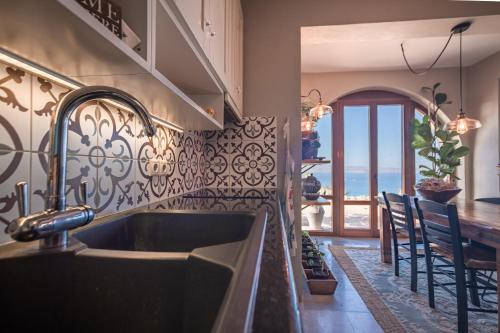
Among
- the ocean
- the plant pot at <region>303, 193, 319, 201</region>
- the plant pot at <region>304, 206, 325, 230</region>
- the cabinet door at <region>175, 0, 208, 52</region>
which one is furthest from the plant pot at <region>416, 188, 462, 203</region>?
the cabinet door at <region>175, 0, 208, 52</region>

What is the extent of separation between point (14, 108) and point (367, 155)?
13.9 ft

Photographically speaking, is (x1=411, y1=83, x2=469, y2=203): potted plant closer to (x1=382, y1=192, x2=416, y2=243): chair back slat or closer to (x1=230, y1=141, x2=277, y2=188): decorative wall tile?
(x1=382, y1=192, x2=416, y2=243): chair back slat

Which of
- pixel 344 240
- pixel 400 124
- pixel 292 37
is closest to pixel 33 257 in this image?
pixel 292 37

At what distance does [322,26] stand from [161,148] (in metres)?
1.61

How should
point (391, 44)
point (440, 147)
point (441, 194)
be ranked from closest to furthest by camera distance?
1. point (441, 194)
2. point (391, 44)
3. point (440, 147)

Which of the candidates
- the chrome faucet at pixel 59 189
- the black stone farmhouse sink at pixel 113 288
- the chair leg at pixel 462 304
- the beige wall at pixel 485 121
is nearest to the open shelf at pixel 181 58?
the chrome faucet at pixel 59 189

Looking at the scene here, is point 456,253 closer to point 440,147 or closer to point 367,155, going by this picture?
point 440,147

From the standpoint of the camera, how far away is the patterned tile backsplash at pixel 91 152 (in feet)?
1.60

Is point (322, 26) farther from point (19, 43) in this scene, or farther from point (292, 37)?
point (19, 43)

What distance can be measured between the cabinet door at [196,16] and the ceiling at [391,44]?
4.49ft

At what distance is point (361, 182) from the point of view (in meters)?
3.99

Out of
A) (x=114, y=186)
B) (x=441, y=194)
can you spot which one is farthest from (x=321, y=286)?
(x=114, y=186)

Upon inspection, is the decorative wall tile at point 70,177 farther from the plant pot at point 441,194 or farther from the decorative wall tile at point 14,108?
the plant pot at point 441,194

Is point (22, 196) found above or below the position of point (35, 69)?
below
